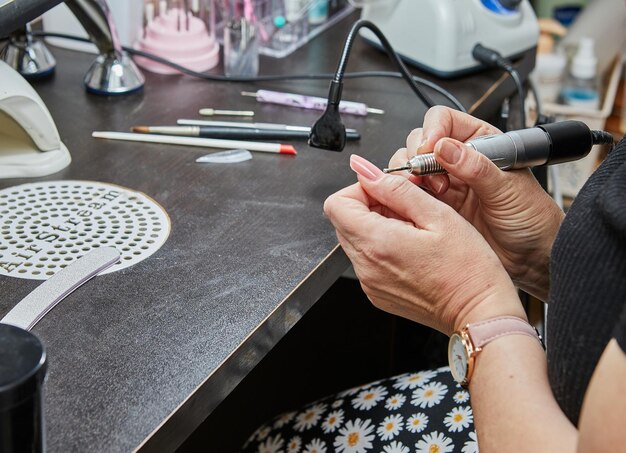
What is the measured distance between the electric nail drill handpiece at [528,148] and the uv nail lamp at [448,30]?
1.47 ft

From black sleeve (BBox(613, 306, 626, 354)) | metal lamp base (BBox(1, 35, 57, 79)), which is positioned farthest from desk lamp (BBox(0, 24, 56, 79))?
black sleeve (BBox(613, 306, 626, 354))

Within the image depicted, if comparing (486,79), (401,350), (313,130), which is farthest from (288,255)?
(401,350)

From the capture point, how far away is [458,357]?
2.51ft

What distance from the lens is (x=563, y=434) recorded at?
2.11 feet

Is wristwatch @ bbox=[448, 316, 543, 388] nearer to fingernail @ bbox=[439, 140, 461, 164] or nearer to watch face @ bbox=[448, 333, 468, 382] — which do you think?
watch face @ bbox=[448, 333, 468, 382]

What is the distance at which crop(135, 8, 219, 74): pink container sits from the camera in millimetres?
1300

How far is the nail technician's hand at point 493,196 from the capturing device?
2.67 feet

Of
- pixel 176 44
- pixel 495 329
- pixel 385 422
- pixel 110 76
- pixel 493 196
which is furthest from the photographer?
pixel 176 44

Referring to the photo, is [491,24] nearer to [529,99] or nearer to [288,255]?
[529,99]

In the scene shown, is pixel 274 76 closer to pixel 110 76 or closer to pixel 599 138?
pixel 110 76

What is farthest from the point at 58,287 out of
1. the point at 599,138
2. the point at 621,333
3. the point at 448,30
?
the point at 448,30

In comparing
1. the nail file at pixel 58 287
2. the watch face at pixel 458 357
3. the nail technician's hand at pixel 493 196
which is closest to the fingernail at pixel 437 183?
the nail technician's hand at pixel 493 196

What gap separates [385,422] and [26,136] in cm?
53

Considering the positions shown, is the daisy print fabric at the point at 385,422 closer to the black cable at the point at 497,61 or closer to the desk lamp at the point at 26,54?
the black cable at the point at 497,61
